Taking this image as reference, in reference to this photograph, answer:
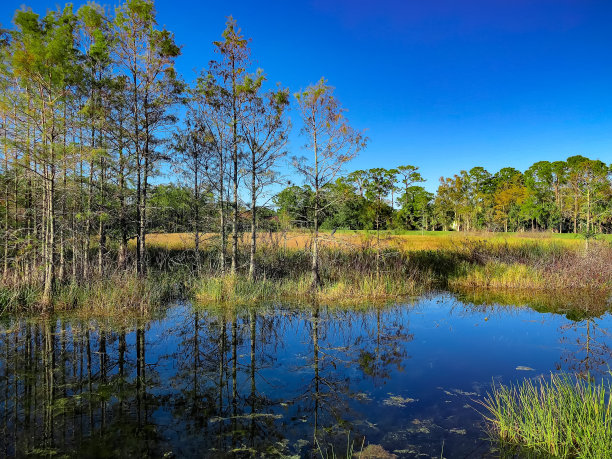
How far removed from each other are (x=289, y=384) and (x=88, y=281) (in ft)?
26.4

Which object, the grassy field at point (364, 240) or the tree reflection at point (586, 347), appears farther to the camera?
the grassy field at point (364, 240)

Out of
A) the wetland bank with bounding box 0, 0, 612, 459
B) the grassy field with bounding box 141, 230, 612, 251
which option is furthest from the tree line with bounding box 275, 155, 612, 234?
the wetland bank with bounding box 0, 0, 612, 459

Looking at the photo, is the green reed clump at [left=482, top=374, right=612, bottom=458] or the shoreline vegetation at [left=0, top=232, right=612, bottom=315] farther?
the shoreline vegetation at [left=0, top=232, right=612, bottom=315]

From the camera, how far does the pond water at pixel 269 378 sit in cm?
404

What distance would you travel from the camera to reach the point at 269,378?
586cm

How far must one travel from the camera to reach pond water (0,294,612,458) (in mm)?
4039

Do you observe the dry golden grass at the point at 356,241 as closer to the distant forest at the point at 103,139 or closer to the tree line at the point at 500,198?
the distant forest at the point at 103,139

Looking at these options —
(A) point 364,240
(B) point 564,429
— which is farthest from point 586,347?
(A) point 364,240

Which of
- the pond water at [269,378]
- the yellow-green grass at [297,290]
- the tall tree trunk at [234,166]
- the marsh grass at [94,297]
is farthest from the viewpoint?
the tall tree trunk at [234,166]

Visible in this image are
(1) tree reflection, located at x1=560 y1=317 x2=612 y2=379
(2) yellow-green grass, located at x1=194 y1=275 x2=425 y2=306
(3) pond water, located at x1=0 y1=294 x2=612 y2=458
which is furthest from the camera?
(2) yellow-green grass, located at x1=194 y1=275 x2=425 y2=306

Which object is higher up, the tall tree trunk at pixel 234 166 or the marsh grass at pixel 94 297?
the tall tree trunk at pixel 234 166

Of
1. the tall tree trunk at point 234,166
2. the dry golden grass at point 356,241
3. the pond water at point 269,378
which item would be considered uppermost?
the tall tree trunk at point 234,166

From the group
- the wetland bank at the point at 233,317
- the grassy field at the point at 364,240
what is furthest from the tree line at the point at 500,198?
the wetland bank at the point at 233,317

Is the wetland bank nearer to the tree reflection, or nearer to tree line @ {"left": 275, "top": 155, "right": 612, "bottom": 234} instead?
the tree reflection
